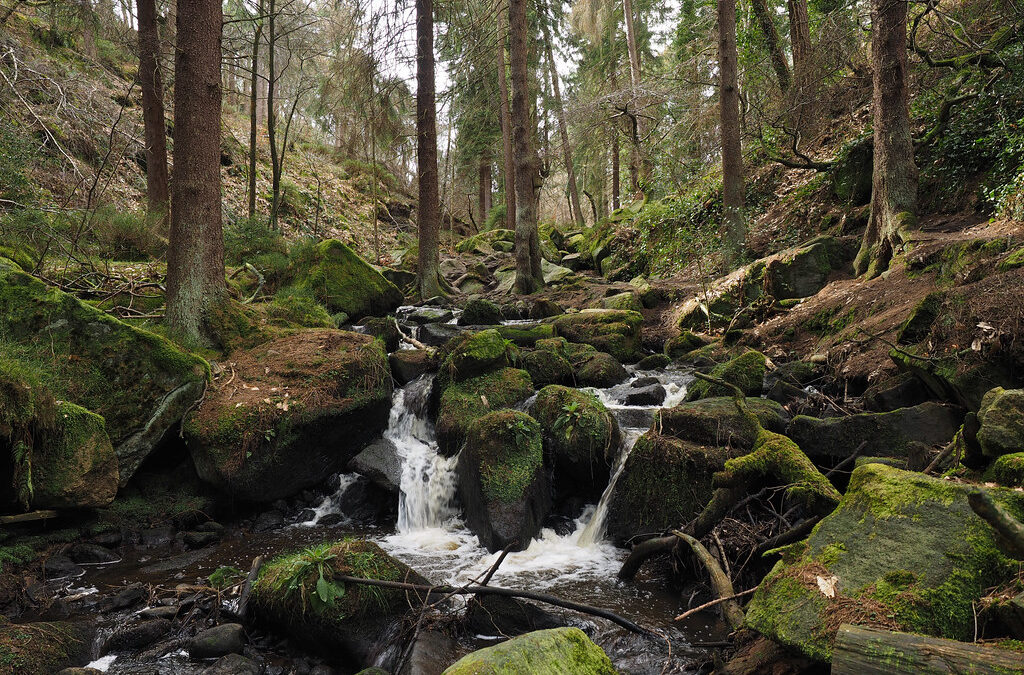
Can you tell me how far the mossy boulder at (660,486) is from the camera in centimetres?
529

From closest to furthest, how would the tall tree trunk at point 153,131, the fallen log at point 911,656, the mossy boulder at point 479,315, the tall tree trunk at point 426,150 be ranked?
the fallen log at point 911,656, the tall tree trunk at point 153,131, the mossy boulder at point 479,315, the tall tree trunk at point 426,150

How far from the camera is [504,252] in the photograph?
21453mm

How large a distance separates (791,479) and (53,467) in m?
6.36

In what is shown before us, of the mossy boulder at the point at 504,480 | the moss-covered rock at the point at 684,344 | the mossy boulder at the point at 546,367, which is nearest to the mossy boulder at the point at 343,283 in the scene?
the mossy boulder at the point at 546,367

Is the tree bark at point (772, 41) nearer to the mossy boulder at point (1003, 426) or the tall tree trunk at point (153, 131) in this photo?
the mossy boulder at point (1003, 426)

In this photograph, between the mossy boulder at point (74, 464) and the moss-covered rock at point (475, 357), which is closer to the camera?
the mossy boulder at point (74, 464)

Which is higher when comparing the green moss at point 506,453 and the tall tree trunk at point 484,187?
the tall tree trunk at point 484,187

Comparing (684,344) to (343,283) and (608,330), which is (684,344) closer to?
(608,330)

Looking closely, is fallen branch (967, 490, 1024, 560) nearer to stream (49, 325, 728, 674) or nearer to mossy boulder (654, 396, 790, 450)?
stream (49, 325, 728, 674)

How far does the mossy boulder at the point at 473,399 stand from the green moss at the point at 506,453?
0.72 metres

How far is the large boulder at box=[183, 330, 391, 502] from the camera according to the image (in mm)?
6184

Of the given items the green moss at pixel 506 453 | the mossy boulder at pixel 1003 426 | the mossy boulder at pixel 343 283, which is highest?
the mossy boulder at pixel 343 283

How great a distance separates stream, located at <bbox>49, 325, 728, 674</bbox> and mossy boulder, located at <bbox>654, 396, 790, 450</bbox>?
2.16 ft

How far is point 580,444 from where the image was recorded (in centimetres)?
625
